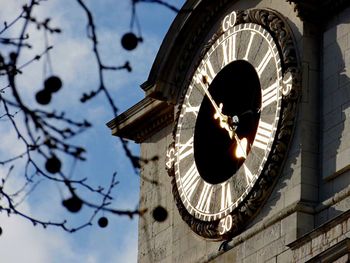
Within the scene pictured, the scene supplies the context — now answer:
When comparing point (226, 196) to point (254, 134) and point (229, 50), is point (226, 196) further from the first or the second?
point (229, 50)

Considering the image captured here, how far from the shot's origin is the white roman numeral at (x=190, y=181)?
64.7 feet

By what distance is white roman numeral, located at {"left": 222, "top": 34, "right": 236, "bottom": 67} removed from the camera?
64.5 feet

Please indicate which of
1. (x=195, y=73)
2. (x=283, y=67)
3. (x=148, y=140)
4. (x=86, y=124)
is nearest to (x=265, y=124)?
(x=283, y=67)

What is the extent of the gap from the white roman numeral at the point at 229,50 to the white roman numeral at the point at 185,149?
1.03 m

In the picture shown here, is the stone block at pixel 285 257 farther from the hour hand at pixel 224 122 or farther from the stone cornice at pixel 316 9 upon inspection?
the stone cornice at pixel 316 9

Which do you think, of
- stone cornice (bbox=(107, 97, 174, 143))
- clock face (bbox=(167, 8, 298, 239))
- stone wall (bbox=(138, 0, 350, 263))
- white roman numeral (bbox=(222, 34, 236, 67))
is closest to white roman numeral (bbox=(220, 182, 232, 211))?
clock face (bbox=(167, 8, 298, 239))

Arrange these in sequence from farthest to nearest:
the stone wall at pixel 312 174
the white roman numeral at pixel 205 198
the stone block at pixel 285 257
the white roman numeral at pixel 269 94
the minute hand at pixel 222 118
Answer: the white roman numeral at pixel 205 198 < the minute hand at pixel 222 118 < the white roman numeral at pixel 269 94 < the stone block at pixel 285 257 < the stone wall at pixel 312 174

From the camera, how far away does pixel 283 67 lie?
733 inches

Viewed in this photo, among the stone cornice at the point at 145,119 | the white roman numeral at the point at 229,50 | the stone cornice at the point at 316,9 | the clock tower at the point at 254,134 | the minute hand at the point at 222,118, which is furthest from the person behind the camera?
the stone cornice at the point at 145,119

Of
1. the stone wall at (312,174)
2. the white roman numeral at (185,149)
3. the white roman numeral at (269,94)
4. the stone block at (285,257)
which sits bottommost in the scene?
the stone block at (285,257)

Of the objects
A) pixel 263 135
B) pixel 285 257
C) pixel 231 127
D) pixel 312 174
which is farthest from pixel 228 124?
pixel 285 257

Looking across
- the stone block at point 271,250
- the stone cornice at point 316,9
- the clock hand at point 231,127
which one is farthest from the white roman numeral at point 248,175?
the stone cornice at point 316,9

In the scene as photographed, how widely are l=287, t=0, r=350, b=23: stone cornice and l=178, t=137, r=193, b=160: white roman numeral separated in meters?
2.20

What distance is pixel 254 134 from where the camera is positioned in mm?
18969
